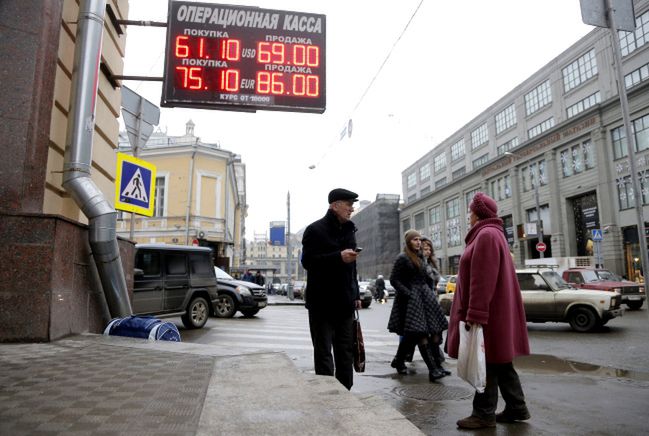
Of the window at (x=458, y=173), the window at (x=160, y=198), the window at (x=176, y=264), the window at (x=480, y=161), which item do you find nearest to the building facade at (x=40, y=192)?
the window at (x=176, y=264)

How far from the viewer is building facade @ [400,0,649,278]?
3306 centimetres

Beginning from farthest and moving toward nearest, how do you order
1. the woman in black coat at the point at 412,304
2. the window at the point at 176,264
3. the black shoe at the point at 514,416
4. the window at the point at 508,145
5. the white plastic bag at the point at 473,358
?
the window at the point at 508,145 → the window at the point at 176,264 → the woman in black coat at the point at 412,304 → the black shoe at the point at 514,416 → the white plastic bag at the point at 473,358

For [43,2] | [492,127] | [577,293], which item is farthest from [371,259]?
[43,2]

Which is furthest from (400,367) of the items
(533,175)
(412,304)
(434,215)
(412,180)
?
(412,180)

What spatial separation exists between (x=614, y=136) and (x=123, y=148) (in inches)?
1378

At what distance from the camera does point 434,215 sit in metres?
71.9

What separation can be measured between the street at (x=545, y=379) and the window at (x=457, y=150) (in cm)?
5589

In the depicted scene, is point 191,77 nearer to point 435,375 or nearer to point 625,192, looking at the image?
point 435,375

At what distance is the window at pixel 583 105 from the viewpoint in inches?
1501

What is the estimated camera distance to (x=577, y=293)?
36.4ft

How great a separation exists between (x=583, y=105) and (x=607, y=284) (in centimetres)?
2887

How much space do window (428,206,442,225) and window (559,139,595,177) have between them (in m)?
28.6

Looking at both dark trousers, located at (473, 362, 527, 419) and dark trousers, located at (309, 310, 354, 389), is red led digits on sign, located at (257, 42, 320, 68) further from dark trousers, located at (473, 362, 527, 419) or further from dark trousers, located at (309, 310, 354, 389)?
dark trousers, located at (473, 362, 527, 419)

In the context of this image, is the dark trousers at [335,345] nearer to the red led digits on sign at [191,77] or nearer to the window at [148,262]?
the red led digits on sign at [191,77]
